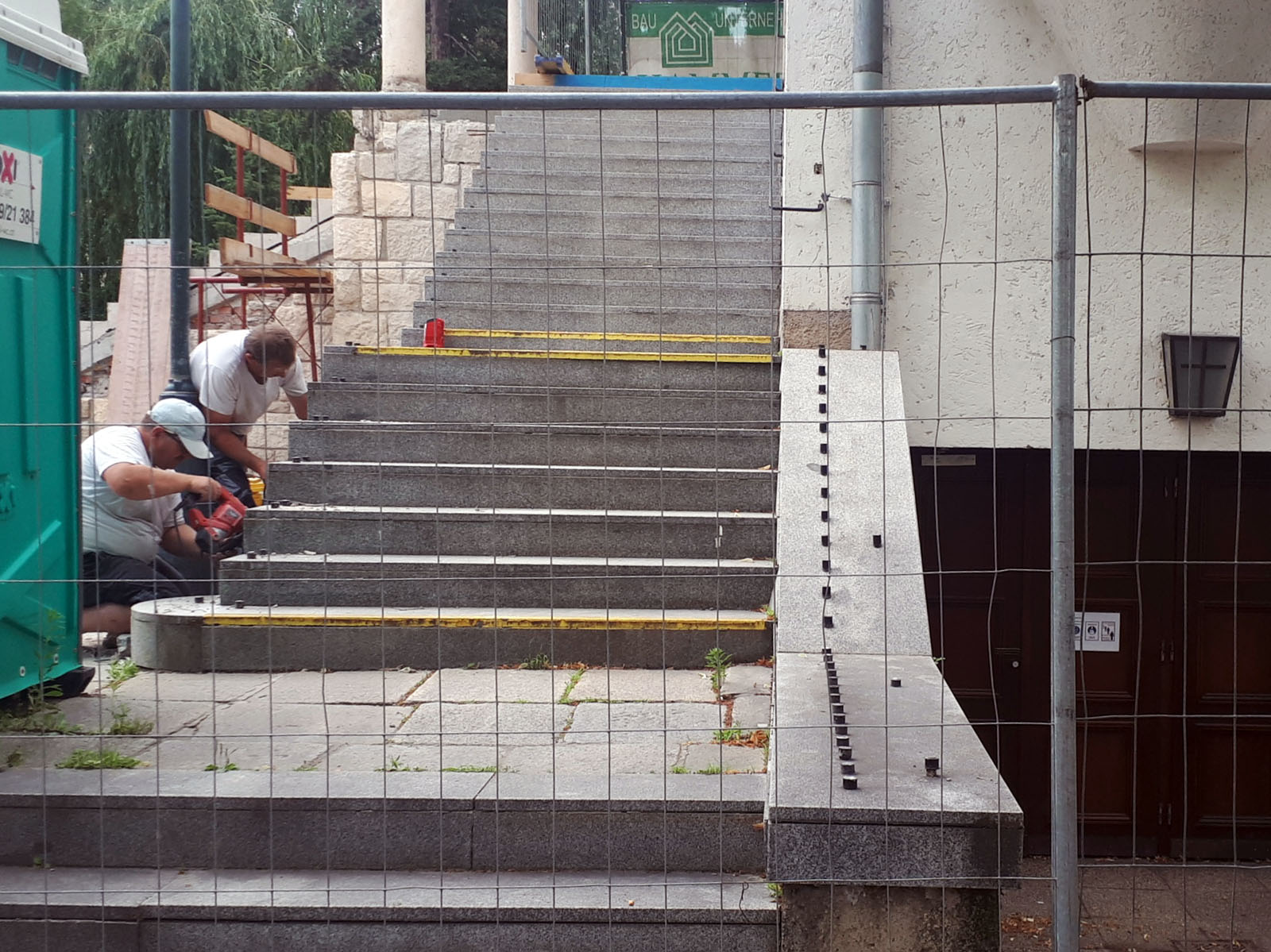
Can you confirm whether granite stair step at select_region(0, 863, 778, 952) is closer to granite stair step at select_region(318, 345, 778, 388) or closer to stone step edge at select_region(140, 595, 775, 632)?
stone step edge at select_region(140, 595, 775, 632)

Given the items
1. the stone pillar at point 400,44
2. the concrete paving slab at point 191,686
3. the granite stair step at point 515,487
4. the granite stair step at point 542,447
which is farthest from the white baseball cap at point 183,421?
the stone pillar at point 400,44

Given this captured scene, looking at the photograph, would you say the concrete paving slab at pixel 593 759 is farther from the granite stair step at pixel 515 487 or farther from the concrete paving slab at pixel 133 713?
the granite stair step at pixel 515 487

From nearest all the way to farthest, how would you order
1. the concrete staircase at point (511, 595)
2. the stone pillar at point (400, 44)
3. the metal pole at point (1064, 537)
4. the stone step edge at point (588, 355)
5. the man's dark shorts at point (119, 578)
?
1. the metal pole at point (1064, 537)
2. the concrete staircase at point (511, 595)
3. the man's dark shorts at point (119, 578)
4. the stone step edge at point (588, 355)
5. the stone pillar at point (400, 44)

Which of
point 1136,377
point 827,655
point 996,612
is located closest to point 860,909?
point 827,655

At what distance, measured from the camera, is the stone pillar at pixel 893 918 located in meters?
2.80

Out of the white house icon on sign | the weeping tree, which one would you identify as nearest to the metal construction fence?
the white house icon on sign

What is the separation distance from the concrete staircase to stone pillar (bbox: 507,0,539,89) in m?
3.70

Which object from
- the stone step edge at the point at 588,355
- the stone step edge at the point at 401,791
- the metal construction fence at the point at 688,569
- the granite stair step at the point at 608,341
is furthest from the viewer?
the granite stair step at the point at 608,341

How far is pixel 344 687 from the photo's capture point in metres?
4.41

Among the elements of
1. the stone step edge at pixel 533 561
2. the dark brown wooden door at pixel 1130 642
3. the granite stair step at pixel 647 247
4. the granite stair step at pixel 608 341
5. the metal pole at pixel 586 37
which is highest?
the metal pole at pixel 586 37

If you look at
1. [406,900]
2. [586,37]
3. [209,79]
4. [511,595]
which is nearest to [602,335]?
[511,595]

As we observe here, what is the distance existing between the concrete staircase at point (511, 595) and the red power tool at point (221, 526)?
132 millimetres

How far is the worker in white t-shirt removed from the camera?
526cm

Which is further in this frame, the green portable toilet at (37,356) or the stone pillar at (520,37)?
the stone pillar at (520,37)
